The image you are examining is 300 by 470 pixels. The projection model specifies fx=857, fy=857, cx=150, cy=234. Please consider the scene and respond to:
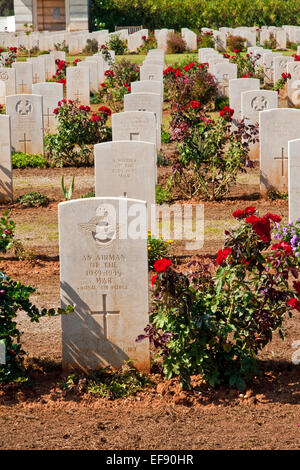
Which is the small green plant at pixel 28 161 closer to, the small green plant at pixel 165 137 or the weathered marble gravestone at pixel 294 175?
the small green plant at pixel 165 137

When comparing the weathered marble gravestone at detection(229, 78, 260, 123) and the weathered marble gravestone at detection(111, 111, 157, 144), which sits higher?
the weathered marble gravestone at detection(229, 78, 260, 123)

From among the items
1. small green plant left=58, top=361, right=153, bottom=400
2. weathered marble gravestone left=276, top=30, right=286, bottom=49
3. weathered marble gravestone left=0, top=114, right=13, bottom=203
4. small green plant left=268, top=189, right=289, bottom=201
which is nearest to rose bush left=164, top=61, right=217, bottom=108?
small green plant left=268, top=189, right=289, bottom=201

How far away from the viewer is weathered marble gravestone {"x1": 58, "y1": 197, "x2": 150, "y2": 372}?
6016 mm

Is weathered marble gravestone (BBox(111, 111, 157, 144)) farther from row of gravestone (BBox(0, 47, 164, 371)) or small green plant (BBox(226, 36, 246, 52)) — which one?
small green plant (BBox(226, 36, 246, 52))

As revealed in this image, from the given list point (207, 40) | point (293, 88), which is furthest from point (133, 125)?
point (207, 40)

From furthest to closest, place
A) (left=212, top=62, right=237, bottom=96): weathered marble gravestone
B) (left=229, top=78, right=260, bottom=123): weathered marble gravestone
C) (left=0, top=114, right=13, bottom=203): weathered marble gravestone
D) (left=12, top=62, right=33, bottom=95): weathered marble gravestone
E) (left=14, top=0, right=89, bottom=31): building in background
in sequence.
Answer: (left=14, top=0, right=89, bottom=31): building in background, (left=12, top=62, right=33, bottom=95): weathered marble gravestone, (left=212, top=62, right=237, bottom=96): weathered marble gravestone, (left=229, top=78, right=260, bottom=123): weathered marble gravestone, (left=0, top=114, right=13, bottom=203): weathered marble gravestone

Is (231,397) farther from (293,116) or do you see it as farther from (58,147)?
(58,147)

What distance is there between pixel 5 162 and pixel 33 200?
0.61 m

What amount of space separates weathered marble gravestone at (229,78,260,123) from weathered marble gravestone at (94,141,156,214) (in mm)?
5852

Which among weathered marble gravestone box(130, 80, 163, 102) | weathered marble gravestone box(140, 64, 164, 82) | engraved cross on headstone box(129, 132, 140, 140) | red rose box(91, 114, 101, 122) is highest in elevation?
weathered marble gravestone box(140, 64, 164, 82)

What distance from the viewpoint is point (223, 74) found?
63.3 feet

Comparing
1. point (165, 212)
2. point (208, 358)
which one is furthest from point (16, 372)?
point (165, 212)

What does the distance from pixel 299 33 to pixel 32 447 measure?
30.3m

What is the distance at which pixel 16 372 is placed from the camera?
19.2ft
